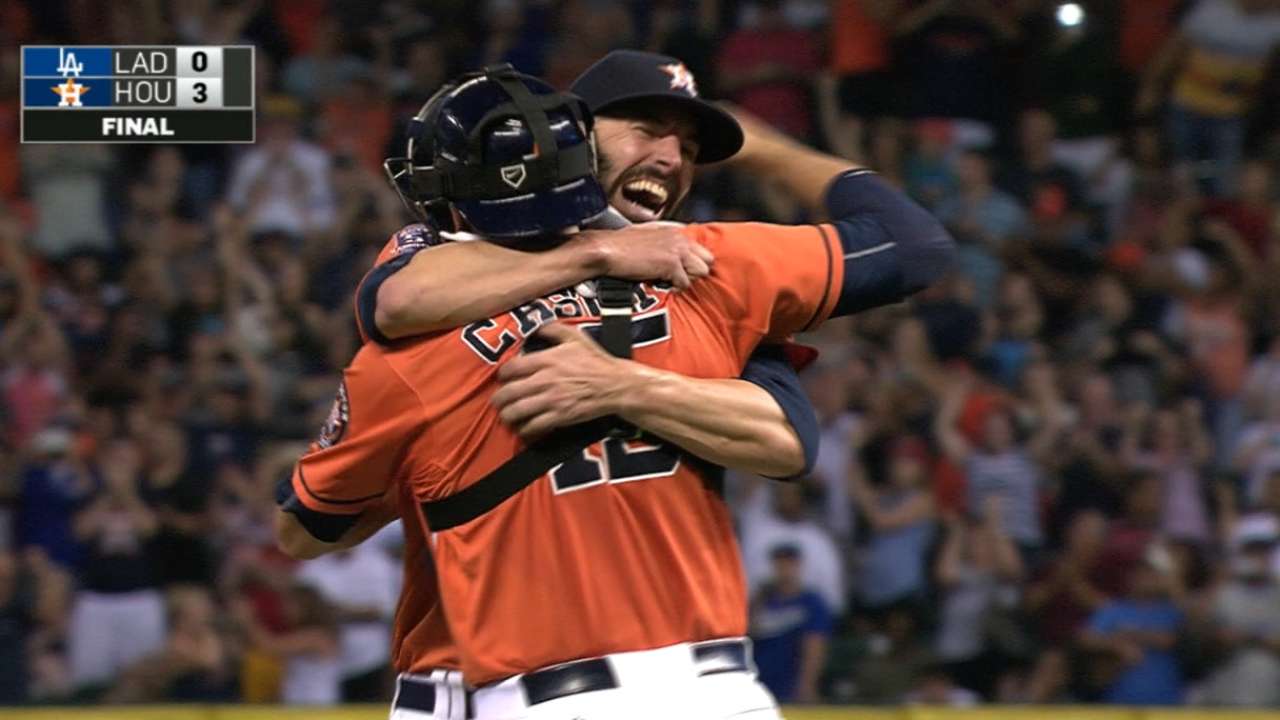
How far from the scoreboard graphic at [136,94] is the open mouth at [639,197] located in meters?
1.44

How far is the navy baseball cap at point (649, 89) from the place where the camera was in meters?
2.88

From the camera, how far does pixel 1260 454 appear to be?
7.20m

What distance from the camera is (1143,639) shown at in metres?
6.85

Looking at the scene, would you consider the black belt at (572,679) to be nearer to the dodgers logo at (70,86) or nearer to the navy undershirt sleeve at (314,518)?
the navy undershirt sleeve at (314,518)

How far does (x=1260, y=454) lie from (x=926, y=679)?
1573 mm

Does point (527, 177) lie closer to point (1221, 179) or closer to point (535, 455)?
point (535, 455)

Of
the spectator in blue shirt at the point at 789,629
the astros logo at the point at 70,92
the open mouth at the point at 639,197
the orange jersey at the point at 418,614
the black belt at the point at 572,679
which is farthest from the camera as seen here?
the spectator in blue shirt at the point at 789,629

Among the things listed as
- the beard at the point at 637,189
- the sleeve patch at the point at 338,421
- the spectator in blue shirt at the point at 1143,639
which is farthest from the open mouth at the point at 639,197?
the spectator in blue shirt at the point at 1143,639

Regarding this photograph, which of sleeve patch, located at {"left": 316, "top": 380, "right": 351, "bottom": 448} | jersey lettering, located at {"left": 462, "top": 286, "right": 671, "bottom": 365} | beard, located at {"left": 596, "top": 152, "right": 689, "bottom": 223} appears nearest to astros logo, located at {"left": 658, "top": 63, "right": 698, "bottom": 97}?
beard, located at {"left": 596, "top": 152, "right": 689, "bottom": 223}

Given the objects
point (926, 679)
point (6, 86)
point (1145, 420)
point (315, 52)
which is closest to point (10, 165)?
point (6, 86)

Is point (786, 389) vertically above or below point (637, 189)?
below

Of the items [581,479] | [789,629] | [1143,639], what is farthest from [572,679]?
[1143,639]

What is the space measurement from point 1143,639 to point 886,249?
4.49 meters

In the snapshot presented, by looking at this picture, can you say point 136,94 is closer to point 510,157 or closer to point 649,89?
point 649,89
